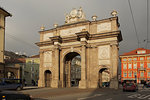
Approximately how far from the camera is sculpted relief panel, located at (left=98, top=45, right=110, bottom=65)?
1136 inches

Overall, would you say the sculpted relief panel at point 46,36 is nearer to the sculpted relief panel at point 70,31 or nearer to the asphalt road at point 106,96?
the sculpted relief panel at point 70,31

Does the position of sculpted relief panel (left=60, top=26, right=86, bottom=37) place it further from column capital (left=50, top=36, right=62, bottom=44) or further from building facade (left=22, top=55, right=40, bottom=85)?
building facade (left=22, top=55, right=40, bottom=85)

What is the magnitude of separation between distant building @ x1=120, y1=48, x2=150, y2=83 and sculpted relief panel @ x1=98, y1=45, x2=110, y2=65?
37.3 metres

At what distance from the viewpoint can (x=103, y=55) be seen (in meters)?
29.2

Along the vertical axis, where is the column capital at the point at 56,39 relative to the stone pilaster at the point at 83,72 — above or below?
above

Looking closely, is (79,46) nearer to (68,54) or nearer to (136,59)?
(68,54)

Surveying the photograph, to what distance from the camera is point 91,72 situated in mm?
30000

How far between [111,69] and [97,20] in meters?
9.43

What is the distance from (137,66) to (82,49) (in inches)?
1578


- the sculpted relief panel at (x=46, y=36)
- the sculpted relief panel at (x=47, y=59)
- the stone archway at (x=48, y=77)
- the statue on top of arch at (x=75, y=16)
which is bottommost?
the stone archway at (x=48, y=77)

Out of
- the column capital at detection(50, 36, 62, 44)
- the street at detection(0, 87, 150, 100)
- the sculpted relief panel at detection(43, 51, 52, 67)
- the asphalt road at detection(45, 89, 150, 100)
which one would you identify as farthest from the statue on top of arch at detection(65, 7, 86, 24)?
the asphalt road at detection(45, 89, 150, 100)

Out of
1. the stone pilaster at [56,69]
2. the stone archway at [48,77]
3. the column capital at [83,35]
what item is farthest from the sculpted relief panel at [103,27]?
the stone archway at [48,77]

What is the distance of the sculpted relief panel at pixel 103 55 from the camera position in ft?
94.7

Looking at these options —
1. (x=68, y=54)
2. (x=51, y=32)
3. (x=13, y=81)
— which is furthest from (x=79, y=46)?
(x=13, y=81)
